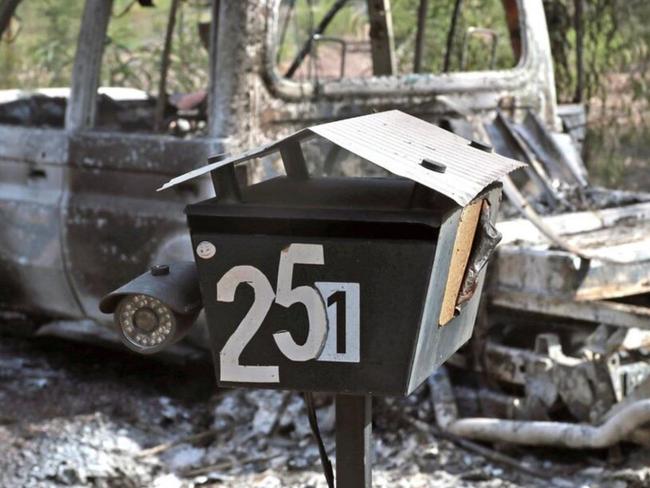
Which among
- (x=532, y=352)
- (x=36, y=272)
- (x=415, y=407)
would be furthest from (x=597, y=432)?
A: (x=36, y=272)

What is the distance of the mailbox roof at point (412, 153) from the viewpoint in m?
2.22

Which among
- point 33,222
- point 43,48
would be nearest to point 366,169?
point 33,222

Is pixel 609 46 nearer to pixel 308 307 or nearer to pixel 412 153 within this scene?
pixel 412 153

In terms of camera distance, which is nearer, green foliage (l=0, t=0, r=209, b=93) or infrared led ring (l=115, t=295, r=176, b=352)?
infrared led ring (l=115, t=295, r=176, b=352)

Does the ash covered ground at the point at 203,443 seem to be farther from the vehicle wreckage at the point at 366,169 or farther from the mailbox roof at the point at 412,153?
the mailbox roof at the point at 412,153

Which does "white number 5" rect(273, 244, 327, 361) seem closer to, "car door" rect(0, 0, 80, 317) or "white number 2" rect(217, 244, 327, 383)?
"white number 2" rect(217, 244, 327, 383)

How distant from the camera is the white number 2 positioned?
231 cm

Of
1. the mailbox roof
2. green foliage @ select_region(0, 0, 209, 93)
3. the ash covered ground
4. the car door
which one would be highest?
green foliage @ select_region(0, 0, 209, 93)

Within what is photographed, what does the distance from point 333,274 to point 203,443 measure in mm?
2908

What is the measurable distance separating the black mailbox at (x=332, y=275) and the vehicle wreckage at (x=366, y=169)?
2.13 m

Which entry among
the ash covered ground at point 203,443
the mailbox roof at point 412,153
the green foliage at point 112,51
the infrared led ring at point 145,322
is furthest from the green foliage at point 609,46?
the infrared led ring at point 145,322

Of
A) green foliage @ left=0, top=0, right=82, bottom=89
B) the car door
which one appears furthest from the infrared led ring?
green foliage @ left=0, top=0, right=82, bottom=89

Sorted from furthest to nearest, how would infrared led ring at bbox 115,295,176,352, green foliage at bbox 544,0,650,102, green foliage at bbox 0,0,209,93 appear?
green foliage at bbox 544,0,650,102
green foliage at bbox 0,0,209,93
infrared led ring at bbox 115,295,176,352

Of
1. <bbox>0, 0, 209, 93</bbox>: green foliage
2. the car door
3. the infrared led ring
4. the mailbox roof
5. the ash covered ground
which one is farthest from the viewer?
<bbox>0, 0, 209, 93</bbox>: green foliage
